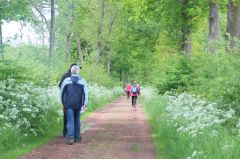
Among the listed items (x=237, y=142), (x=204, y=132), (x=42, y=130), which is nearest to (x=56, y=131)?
(x=42, y=130)

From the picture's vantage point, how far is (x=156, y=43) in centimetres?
4256

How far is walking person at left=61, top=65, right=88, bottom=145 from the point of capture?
1418cm

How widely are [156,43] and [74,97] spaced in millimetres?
28936

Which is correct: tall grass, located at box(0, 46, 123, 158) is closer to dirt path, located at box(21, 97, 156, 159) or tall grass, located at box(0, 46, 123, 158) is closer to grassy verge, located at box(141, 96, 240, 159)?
dirt path, located at box(21, 97, 156, 159)

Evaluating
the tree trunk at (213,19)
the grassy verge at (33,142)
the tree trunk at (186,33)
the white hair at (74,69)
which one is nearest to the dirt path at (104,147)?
the grassy verge at (33,142)

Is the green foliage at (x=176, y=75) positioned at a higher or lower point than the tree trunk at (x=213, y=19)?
lower

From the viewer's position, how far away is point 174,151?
10844mm

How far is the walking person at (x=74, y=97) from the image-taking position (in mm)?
14180

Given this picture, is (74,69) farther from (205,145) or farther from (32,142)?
(205,145)

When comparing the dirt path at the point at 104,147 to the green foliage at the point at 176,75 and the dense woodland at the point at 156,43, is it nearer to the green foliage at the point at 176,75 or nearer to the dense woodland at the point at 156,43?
the dense woodland at the point at 156,43

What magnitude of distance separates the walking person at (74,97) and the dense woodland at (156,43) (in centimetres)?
199

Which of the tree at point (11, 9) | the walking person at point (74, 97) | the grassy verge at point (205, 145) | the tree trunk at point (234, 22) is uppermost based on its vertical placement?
the tree at point (11, 9)

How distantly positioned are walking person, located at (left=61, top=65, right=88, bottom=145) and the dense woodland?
1.99m

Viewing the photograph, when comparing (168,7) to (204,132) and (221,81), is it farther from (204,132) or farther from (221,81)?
(204,132)
